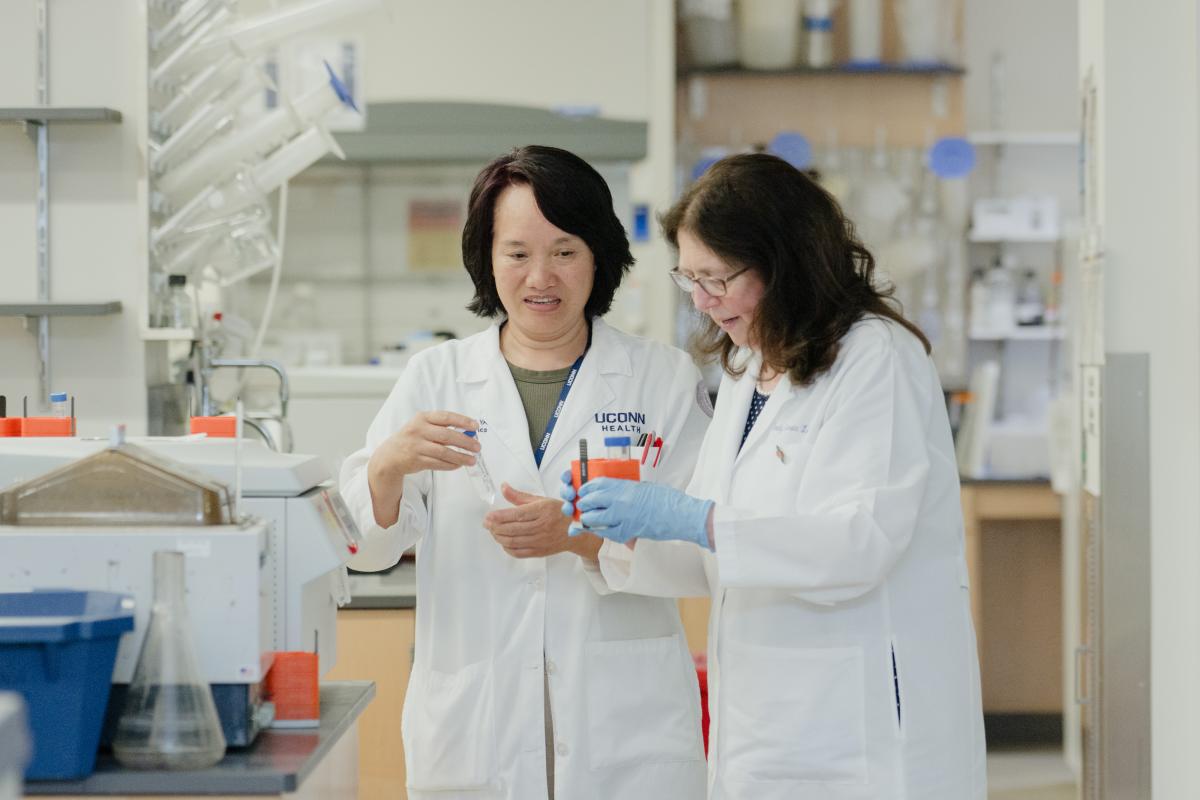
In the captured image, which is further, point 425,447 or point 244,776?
point 425,447

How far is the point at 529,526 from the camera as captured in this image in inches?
80.0

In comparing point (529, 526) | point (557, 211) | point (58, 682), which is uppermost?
point (557, 211)

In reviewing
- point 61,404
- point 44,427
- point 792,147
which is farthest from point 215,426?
point 792,147

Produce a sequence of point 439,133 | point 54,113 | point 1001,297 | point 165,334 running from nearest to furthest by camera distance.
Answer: point 54,113 → point 165,334 → point 439,133 → point 1001,297

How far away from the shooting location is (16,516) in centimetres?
166

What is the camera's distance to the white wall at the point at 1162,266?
2.82 m

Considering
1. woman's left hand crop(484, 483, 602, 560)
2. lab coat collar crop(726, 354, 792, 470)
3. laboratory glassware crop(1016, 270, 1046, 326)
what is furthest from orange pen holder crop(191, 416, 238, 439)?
laboratory glassware crop(1016, 270, 1046, 326)

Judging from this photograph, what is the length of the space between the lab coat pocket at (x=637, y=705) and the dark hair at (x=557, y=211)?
1.86 feet

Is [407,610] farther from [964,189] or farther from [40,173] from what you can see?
[964,189]

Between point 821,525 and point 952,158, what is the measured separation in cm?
373

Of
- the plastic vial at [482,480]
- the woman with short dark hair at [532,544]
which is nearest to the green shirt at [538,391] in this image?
the woman with short dark hair at [532,544]

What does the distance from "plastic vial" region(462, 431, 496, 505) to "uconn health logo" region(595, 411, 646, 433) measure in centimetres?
20

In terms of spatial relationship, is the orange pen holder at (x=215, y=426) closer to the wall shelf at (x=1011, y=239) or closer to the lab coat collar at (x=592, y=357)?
the lab coat collar at (x=592, y=357)

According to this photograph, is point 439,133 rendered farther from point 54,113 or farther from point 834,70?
point 54,113
